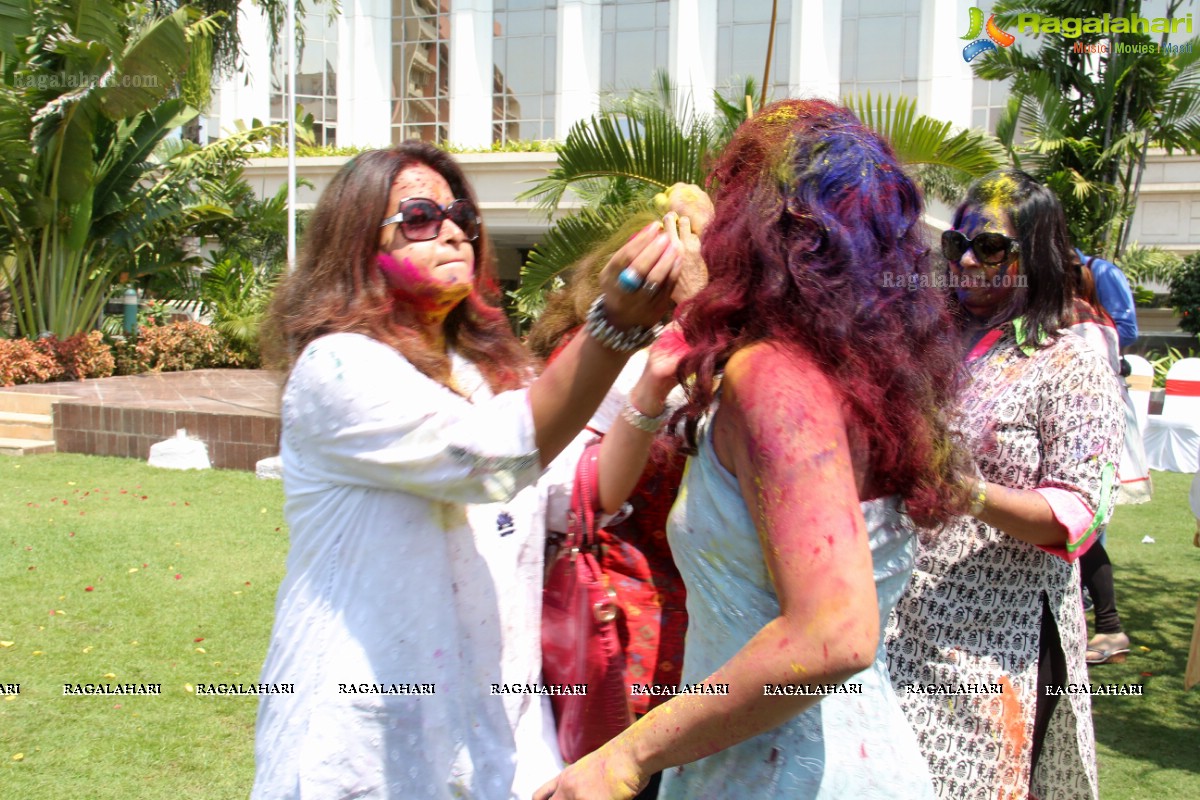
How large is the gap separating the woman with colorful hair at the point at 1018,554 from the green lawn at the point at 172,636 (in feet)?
5.36

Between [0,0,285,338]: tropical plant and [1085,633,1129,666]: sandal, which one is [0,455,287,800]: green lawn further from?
[0,0,285,338]: tropical plant

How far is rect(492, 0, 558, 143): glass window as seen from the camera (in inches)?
934

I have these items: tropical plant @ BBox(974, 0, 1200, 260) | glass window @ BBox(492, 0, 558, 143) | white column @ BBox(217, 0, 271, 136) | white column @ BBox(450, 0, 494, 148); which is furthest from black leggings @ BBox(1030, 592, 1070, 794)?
white column @ BBox(217, 0, 271, 136)

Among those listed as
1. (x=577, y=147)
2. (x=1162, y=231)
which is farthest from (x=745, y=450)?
(x=1162, y=231)

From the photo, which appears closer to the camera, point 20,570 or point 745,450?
point 745,450

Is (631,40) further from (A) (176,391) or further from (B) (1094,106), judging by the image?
(A) (176,391)

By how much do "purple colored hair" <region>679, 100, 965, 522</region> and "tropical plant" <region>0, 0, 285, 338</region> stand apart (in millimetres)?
12651

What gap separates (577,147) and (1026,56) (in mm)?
7954

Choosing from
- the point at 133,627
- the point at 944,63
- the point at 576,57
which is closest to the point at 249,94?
the point at 576,57

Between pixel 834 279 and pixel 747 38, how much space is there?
882 inches

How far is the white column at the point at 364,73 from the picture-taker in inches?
990

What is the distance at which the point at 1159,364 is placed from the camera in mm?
15039

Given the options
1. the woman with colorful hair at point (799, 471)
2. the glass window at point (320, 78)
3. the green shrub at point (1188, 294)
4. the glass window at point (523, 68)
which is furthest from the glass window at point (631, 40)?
the woman with colorful hair at point (799, 471)

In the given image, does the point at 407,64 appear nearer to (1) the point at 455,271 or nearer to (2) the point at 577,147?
(2) the point at 577,147
